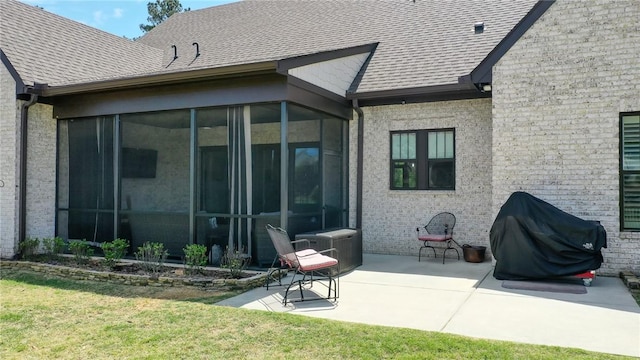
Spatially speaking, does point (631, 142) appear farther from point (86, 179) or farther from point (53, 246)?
point (53, 246)

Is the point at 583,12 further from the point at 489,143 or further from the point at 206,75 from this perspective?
the point at 206,75

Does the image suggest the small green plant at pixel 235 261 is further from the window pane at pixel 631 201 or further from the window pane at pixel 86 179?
the window pane at pixel 631 201

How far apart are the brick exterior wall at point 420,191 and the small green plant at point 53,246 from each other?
5.52 meters

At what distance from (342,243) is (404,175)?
105 inches

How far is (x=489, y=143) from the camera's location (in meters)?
8.77

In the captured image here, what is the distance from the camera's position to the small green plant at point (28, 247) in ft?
28.3

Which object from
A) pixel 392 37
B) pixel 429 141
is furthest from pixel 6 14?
pixel 429 141

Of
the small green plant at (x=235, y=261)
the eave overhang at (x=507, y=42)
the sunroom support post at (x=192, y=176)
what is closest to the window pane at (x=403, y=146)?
the eave overhang at (x=507, y=42)

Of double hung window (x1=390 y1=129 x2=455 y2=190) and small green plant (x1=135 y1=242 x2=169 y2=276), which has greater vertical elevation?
double hung window (x1=390 y1=129 x2=455 y2=190)

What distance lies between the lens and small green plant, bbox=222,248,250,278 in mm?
6910

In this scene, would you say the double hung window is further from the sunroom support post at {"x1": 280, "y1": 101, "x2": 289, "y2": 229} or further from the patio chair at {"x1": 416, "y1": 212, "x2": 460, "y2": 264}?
the sunroom support post at {"x1": 280, "y1": 101, "x2": 289, "y2": 229}

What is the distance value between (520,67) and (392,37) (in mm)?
4342

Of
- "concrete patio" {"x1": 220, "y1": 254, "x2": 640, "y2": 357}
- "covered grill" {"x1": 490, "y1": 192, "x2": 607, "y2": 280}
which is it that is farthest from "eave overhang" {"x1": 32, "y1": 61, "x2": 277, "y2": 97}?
"covered grill" {"x1": 490, "y1": 192, "x2": 607, "y2": 280}

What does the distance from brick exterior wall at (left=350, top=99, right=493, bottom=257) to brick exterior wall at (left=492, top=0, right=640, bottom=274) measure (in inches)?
47.3
